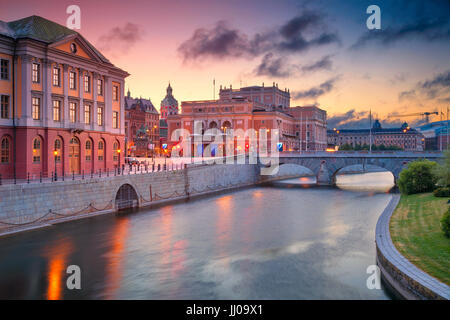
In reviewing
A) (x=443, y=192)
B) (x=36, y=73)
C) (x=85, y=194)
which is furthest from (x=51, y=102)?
(x=443, y=192)

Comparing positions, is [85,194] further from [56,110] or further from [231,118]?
[231,118]

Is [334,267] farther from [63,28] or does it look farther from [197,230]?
[63,28]

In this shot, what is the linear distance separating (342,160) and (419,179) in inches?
1263

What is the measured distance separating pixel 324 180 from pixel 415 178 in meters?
32.3

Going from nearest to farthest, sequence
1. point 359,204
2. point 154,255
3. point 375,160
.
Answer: point 154,255, point 359,204, point 375,160

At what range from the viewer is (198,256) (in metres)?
27.9

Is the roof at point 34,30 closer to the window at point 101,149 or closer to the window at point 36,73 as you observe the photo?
the window at point 36,73

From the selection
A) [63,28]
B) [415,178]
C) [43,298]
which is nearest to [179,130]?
[63,28]

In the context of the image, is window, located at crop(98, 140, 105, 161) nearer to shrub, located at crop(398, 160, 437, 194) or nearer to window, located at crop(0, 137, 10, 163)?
window, located at crop(0, 137, 10, 163)

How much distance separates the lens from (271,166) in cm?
8638

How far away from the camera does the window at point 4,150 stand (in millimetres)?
38406

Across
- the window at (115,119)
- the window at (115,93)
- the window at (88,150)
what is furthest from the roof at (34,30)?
the window at (88,150)

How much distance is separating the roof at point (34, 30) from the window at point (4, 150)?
32.7ft
